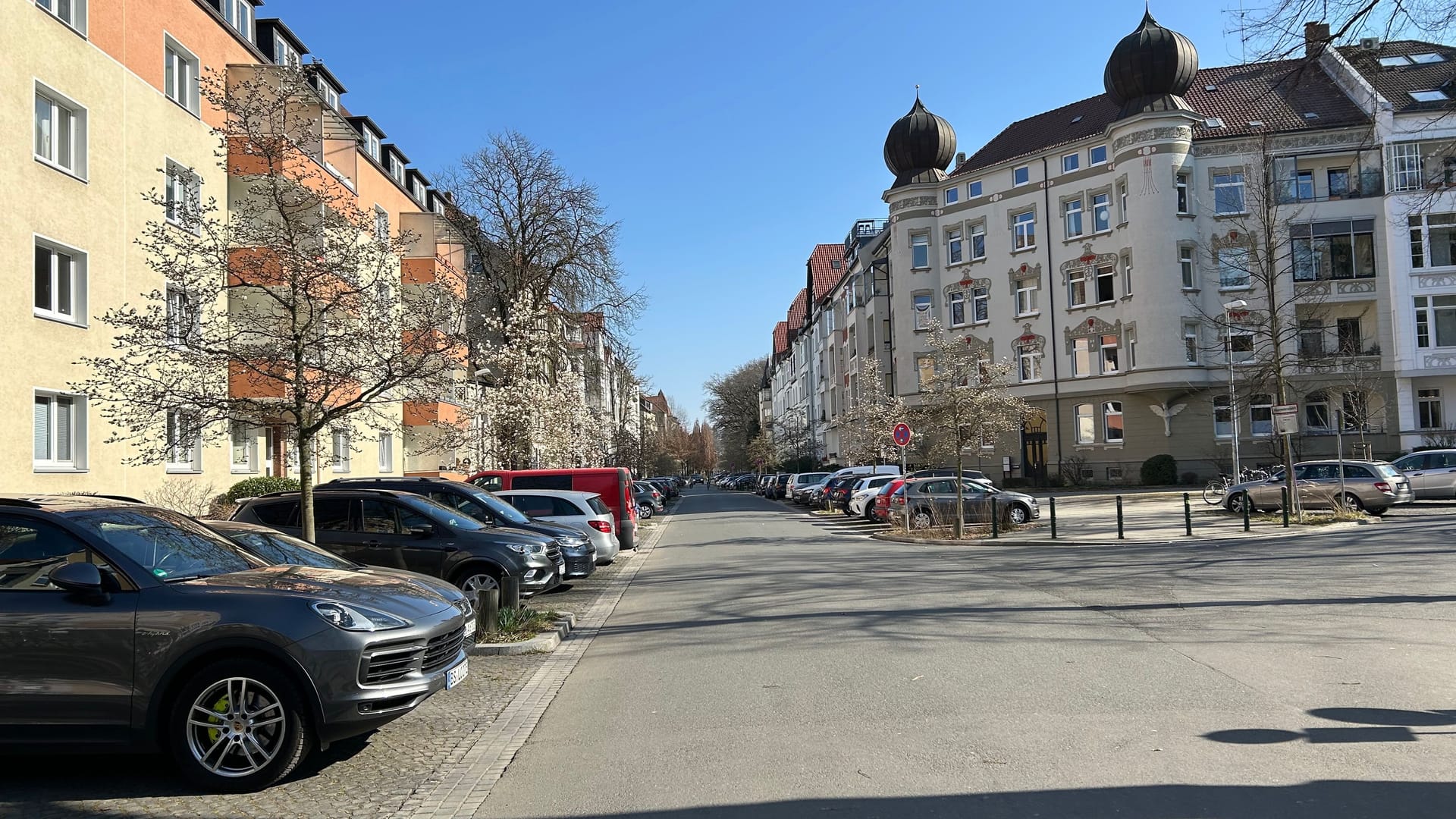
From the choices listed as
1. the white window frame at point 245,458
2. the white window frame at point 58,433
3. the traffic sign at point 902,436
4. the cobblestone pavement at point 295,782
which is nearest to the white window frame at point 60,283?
the white window frame at point 58,433

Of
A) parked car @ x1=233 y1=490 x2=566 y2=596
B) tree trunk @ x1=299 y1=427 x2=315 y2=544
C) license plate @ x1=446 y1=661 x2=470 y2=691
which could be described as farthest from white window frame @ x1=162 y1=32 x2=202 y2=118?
license plate @ x1=446 y1=661 x2=470 y2=691

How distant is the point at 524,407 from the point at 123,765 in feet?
88.9

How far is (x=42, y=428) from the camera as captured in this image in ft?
63.1

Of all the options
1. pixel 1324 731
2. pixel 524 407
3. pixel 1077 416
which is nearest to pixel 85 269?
pixel 524 407

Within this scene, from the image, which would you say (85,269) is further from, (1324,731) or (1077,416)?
(1077,416)

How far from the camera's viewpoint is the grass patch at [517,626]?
10633mm

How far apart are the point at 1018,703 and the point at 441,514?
7941 millimetres

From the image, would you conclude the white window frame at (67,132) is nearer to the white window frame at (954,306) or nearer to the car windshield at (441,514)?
the car windshield at (441,514)

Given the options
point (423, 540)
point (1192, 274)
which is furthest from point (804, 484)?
point (423, 540)

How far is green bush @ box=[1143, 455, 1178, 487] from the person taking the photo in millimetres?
44562

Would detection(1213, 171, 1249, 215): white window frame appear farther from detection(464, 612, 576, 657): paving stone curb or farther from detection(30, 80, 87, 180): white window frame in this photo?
detection(464, 612, 576, 657): paving stone curb

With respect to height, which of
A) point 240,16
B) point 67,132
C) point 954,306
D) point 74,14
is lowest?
point 67,132

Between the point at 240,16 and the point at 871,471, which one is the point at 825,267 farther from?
the point at 240,16

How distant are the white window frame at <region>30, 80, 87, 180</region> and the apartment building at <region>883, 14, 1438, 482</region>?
125 ft
